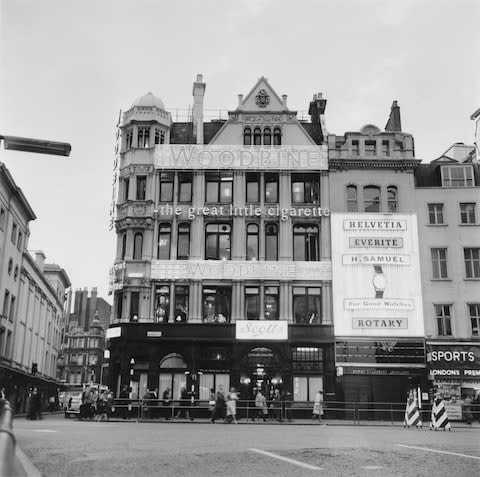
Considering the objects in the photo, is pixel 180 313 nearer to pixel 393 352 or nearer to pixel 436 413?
pixel 393 352

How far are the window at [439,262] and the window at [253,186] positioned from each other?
1217cm

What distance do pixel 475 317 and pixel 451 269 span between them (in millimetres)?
3367

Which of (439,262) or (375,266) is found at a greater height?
(439,262)

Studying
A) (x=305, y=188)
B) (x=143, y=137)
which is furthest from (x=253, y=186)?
(x=143, y=137)

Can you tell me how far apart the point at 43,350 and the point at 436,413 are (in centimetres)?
4819

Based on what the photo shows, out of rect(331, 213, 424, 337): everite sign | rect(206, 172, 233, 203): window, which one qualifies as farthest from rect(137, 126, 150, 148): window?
rect(331, 213, 424, 337): everite sign

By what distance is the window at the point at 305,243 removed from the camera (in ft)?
139

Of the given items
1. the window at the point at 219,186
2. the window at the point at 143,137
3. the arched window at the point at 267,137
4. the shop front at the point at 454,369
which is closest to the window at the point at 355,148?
the arched window at the point at 267,137

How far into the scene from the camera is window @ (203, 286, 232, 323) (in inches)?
1613

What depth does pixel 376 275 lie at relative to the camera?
135ft

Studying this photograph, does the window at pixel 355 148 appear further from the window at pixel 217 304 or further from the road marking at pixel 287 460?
the road marking at pixel 287 460

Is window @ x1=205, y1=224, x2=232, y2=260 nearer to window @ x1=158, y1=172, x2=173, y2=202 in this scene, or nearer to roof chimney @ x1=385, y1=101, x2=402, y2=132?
window @ x1=158, y1=172, x2=173, y2=202

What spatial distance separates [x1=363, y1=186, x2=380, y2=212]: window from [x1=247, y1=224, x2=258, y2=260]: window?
757 centimetres

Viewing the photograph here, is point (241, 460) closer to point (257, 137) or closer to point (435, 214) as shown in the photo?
point (435, 214)
